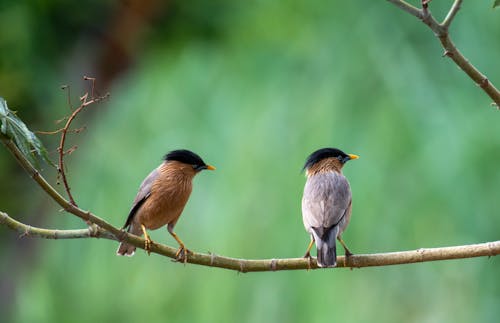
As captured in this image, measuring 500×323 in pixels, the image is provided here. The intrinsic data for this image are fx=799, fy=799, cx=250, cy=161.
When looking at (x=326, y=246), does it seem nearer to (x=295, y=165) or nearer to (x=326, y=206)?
(x=326, y=206)

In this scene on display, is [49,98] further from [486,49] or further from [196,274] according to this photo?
[486,49]

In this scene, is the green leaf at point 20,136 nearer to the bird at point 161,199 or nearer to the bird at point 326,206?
the bird at point 326,206

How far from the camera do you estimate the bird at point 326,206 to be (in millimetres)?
3270

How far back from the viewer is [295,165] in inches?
210

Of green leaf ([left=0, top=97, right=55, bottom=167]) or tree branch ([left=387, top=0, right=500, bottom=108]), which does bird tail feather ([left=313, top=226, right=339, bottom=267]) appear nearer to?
tree branch ([left=387, top=0, right=500, bottom=108])

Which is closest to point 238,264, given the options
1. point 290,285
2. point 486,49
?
point 290,285

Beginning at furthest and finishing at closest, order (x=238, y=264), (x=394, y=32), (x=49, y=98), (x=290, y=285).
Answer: (x=49, y=98) < (x=394, y=32) < (x=290, y=285) < (x=238, y=264)

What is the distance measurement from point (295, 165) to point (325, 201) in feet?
5.75

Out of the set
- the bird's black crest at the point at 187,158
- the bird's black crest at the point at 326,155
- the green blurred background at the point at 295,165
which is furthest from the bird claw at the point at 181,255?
the green blurred background at the point at 295,165

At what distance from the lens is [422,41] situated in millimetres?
5828

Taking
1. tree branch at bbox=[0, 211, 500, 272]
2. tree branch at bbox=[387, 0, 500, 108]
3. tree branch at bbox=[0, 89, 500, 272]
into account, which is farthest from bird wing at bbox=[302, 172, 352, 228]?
tree branch at bbox=[387, 0, 500, 108]

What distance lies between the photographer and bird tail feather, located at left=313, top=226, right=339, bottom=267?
123 inches

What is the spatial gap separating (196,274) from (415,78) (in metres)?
2.04

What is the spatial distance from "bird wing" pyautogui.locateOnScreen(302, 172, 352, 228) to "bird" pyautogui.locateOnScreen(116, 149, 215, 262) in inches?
20.0
